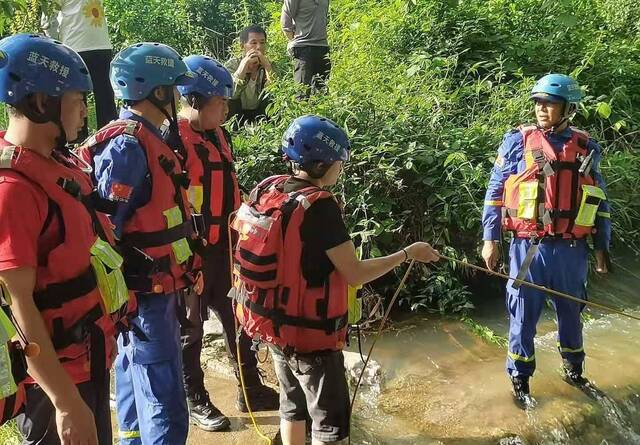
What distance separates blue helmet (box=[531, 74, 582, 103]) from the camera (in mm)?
4531

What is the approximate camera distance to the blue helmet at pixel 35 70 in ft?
7.59

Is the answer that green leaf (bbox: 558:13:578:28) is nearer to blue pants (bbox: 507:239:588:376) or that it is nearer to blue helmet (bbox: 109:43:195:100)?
blue pants (bbox: 507:239:588:376)

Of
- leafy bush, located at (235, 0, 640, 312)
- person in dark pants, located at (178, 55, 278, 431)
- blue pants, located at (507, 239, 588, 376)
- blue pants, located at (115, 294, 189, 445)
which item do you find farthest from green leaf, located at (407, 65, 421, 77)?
blue pants, located at (115, 294, 189, 445)

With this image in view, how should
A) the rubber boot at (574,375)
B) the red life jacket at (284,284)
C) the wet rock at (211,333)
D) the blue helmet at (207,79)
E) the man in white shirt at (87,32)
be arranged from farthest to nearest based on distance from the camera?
the man in white shirt at (87,32), the wet rock at (211,333), the rubber boot at (574,375), the blue helmet at (207,79), the red life jacket at (284,284)

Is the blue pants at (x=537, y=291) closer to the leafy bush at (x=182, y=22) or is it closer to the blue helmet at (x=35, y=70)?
the blue helmet at (x=35, y=70)

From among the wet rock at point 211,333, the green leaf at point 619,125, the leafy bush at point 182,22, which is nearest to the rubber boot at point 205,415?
the wet rock at point 211,333

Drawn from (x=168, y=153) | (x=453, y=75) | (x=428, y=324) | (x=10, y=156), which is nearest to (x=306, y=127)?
(x=168, y=153)

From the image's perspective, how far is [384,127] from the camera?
7.16 metres

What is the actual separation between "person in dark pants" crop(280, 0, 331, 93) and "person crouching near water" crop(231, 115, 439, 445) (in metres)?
5.00

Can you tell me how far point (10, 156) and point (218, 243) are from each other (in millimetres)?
2085

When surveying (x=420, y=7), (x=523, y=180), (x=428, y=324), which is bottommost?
(x=428, y=324)

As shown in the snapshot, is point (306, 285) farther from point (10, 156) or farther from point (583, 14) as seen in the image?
point (583, 14)

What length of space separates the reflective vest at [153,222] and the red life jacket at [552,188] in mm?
2619

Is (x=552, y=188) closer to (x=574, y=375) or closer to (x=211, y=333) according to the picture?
(x=574, y=375)
